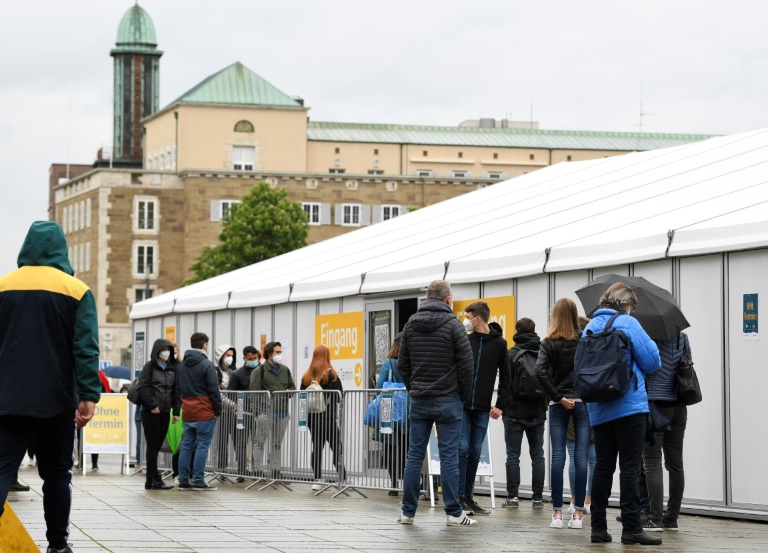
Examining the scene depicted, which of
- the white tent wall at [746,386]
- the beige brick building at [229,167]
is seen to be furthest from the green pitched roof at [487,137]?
the white tent wall at [746,386]

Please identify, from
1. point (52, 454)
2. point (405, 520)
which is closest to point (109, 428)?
point (405, 520)

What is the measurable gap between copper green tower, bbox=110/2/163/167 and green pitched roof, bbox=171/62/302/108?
7.84 meters

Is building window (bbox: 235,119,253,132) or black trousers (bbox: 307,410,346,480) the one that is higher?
building window (bbox: 235,119,253,132)

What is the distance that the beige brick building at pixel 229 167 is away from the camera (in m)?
101

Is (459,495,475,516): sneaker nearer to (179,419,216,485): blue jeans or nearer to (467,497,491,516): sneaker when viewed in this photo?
(467,497,491,516): sneaker

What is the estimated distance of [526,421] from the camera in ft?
47.7

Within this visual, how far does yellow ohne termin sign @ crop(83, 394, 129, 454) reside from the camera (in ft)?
71.9

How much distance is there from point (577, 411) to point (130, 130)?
112m

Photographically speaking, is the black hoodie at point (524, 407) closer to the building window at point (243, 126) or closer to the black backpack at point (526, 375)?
the black backpack at point (526, 375)

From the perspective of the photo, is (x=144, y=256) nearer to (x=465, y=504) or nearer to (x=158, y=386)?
(x=158, y=386)

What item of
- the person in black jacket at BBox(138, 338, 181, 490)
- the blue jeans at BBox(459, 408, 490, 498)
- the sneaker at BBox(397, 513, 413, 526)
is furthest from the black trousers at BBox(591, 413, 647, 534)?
the person in black jacket at BBox(138, 338, 181, 490)

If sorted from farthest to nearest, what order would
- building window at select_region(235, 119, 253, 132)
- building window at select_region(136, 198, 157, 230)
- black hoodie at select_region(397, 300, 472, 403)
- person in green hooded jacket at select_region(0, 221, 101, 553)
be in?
1. building window at select_region(235, 119, 253, 132)
2. building window at select_region(136, 198, 157, 230)
3. black hoodie at select_region(397, 300, 472, 403)
4. person in green hooded jacket at select_region(0, 221, 101, 553)

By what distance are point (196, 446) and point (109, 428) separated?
4.68m

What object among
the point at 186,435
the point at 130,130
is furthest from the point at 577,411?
the point at 130,130
